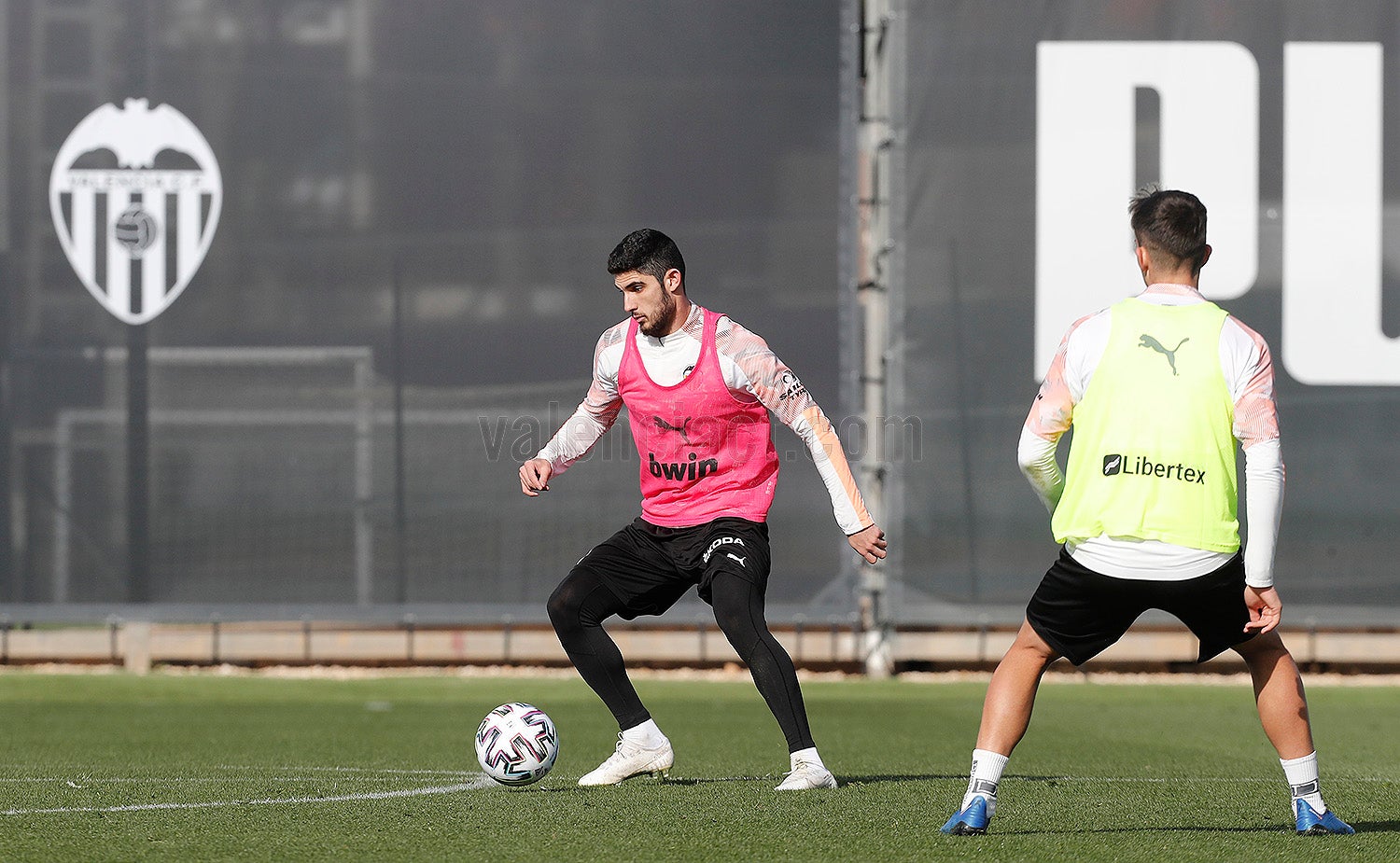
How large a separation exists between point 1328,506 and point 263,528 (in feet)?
22.2

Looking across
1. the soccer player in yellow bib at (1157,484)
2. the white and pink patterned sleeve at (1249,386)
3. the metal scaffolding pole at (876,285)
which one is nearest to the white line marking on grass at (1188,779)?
the soccer player in yellow bib at (1157,484)

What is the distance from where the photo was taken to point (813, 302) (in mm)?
10375

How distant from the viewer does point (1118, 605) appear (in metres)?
4.13

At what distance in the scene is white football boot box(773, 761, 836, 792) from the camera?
5.14 metres

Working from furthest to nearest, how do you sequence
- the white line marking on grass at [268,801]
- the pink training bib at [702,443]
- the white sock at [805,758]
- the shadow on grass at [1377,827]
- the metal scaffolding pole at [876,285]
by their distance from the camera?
1. the metal scaffolding pole at [876,285]
2. the pink training bib at [702,443]
3. the white sock at [805,758]
4. the white line marking on grass at [268,801]
5. the shadow on grass at [1377,827]

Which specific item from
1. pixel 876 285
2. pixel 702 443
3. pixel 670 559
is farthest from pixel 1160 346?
pixel 876 285

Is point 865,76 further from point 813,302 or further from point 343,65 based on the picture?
point 343,65

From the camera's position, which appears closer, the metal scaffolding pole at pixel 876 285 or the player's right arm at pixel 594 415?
the player's right arm at pixel 594 415

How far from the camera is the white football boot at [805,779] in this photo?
5141mm

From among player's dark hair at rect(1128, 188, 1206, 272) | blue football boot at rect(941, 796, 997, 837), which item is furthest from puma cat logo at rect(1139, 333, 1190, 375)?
blue football boot at rect(941, 796, 997, 837)

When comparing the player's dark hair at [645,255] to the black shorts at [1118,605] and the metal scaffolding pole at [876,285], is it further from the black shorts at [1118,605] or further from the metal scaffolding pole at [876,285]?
the metal scaffolding pole at [876,285]

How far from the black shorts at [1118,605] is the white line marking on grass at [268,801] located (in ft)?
7.08

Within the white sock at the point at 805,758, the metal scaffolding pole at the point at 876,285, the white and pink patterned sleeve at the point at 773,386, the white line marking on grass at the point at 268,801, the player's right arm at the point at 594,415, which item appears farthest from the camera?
the metal scaffolding pole at the point at 876,285

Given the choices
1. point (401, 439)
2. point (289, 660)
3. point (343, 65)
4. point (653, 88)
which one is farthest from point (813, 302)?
point (289, 660)
